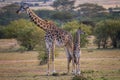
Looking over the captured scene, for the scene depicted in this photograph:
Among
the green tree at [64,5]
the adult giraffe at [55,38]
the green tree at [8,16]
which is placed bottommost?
the green tree at [64,5]

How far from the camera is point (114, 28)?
1842 inches

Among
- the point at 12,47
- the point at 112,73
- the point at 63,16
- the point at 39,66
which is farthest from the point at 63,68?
the point at 63,16

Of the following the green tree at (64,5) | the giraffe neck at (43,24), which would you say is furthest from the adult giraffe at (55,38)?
the green tree at (64,5)

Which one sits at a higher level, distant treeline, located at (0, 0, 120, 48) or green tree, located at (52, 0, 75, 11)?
distant treeline, located at (0, 0, 120, 48)

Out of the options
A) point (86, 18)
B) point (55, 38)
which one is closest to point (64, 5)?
point (86, 18)

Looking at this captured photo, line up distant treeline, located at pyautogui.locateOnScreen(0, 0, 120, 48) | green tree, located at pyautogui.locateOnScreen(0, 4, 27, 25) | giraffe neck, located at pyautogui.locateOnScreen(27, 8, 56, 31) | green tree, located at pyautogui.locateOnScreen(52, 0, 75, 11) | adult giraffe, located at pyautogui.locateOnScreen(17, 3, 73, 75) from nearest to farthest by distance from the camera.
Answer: adult giraffe, located at pyautogui.locateOnScreen(17, 3, 73, 75) < giraffe neck, located at pyautogui.locateOnScreen(27, 8, 56, 31) < distant treeline, located at pyautogui.locateOnScreen(0, 0, 120, 48) < green tree, located at pyautogui.locateOnScreen(0, 4, 27, 25) < green tree, located at pyautogui.locateOnScreen(52, 0, 75, 11)

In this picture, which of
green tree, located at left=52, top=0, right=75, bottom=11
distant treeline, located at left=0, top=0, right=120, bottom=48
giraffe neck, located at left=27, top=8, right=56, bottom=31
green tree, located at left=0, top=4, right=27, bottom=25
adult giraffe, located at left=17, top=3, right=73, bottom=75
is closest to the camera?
adult giraffe, located at left=17, top=3, right=73, bottom=75

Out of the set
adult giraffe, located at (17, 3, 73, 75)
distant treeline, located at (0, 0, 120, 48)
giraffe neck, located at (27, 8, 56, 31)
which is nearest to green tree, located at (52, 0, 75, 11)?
distant treeline, located at (0, 0, 120, 48)

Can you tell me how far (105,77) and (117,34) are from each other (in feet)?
81.5

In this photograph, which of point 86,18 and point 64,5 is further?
point 64,5

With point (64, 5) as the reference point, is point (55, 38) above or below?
above

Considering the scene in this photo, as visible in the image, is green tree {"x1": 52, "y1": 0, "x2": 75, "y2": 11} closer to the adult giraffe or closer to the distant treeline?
the distant treeline

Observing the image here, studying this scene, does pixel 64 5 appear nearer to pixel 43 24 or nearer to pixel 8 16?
pixel 8 16

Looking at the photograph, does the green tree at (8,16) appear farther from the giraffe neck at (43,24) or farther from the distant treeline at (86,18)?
the giraffe neck at (43,24)
